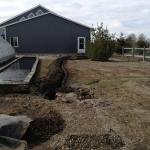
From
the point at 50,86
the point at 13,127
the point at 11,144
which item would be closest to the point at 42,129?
the point at 13,127

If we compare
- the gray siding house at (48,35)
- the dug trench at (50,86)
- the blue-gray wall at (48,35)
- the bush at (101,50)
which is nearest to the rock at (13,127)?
the dug trench at (50,86)

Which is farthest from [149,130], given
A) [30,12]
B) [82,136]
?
[30,12]

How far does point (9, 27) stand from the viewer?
40.7m

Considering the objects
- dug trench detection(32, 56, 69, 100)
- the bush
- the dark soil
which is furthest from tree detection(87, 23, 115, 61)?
the dark soil

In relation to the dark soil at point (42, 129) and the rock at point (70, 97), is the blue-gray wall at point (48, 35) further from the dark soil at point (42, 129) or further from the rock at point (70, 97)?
the dark soil at point (42, 129)

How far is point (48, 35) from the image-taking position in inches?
1590

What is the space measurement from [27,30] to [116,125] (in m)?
34.6

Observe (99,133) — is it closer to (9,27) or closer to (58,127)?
(58,127)

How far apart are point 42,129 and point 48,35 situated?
34.0m

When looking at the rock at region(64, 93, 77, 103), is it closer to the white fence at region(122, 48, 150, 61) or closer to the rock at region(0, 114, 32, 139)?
the rock at region(0, 114, 32, 139)

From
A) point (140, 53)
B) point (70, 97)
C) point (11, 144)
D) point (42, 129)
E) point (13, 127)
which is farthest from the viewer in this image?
point (140, 53)

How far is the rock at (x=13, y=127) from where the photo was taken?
20.7 ft

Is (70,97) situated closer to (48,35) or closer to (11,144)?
(11,144)

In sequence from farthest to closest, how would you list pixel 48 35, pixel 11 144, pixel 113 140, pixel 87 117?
pixel 48 35 < pixel 87 117 < pixel 113 140 < pixel 11 144
